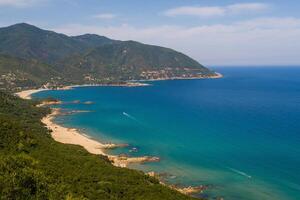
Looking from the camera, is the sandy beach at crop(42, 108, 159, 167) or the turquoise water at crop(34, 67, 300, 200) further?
the sandy beach at crop(42, 108, 159, 167)

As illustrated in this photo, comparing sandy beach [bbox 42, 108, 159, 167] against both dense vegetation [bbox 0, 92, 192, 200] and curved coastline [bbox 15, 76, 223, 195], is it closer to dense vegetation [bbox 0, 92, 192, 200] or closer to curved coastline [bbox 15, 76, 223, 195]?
curved coastline [bbox 15, 76, 223, 195]

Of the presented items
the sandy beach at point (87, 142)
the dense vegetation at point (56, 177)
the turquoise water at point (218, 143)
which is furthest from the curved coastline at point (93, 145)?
the dense vegetation at point (56, 177)

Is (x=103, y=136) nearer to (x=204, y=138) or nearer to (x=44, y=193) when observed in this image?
(x=204, y=138)

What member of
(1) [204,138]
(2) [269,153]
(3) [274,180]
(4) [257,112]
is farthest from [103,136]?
(4) [257,112]

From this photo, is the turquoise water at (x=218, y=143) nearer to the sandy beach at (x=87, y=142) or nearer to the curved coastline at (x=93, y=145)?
the curved coastline at (x=93, y=145)

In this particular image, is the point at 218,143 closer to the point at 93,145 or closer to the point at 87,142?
the point at 93,145

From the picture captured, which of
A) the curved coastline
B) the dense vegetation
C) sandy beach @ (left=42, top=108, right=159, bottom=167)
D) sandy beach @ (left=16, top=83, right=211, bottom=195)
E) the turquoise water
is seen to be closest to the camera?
the dense vegetation

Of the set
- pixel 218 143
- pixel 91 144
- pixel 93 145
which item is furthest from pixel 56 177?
pixel 218 143

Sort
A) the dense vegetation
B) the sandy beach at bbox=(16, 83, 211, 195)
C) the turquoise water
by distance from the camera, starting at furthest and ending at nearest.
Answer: the turquoise water → the sandy beach at bbox=(16, 83, 211, 195) → the dense vegetation

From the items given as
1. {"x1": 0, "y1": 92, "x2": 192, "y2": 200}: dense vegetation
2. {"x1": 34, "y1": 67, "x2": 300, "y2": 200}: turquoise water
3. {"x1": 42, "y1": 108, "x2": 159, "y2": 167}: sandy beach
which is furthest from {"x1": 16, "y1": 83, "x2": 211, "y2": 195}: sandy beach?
{"x1": 0, "y1": 92, "x2": 192, "y2": 200}: dense vegetation
